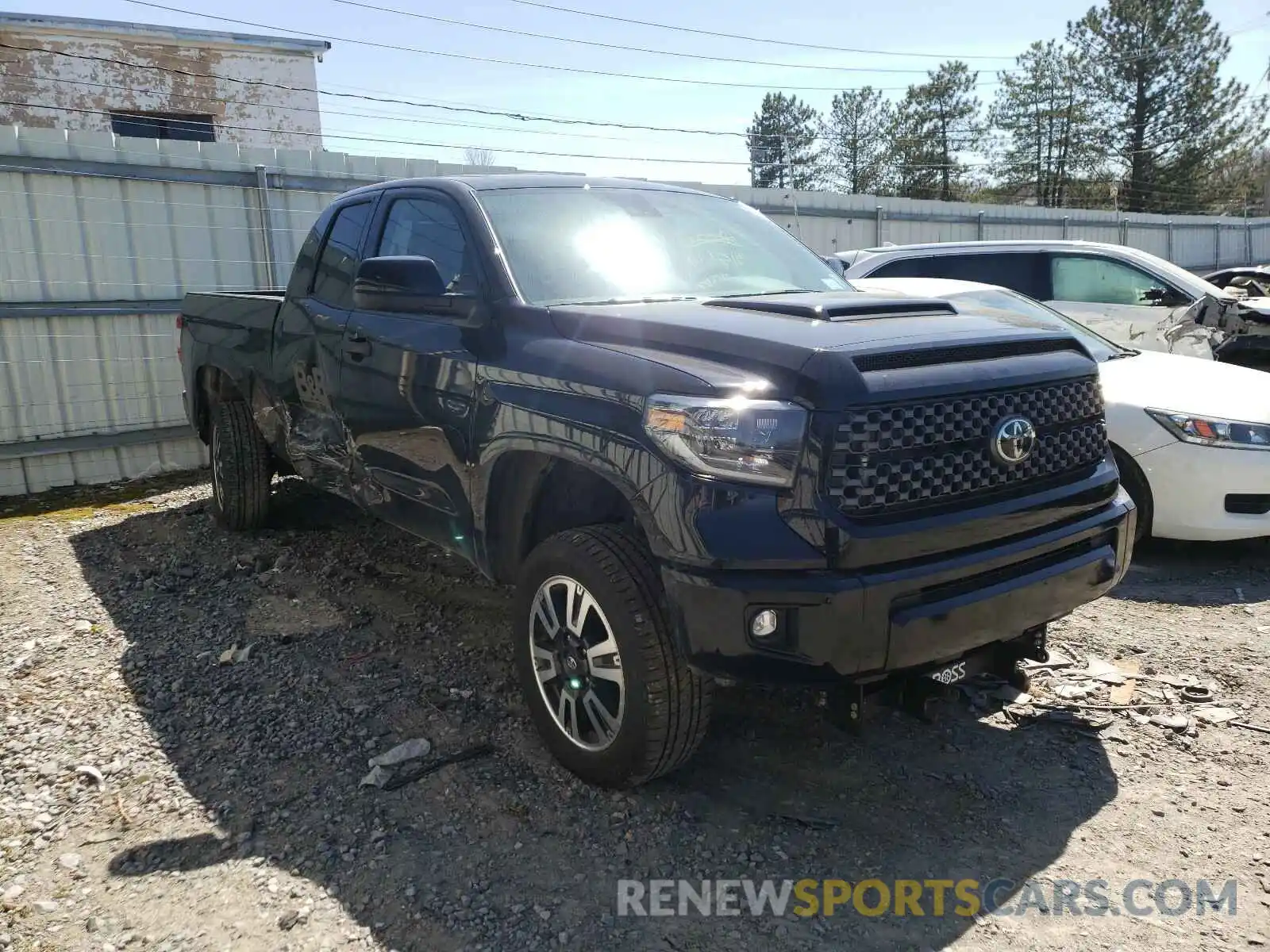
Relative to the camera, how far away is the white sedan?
16.5 ft

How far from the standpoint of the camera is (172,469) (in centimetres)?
796

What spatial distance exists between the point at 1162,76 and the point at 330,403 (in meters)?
44.5

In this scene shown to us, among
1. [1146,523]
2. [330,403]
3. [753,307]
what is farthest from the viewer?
[1146,523]

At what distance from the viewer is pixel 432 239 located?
404 centimetres

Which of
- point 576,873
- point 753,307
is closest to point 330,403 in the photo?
point 753,307

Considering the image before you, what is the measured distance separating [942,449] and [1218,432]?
10.5 ft

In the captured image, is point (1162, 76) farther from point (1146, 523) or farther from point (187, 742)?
point (187, 742)

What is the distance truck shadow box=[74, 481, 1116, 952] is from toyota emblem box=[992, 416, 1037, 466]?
97 centimetres

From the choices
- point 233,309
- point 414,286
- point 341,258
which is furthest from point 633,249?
point 233,309

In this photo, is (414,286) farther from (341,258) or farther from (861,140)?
(861,140)

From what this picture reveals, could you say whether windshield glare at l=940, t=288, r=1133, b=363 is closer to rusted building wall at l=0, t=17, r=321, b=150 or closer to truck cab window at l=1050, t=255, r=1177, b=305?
truck cab window at l=1050, t=255, r=1177, b=305

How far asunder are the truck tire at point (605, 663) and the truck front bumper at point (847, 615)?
0.18 meters

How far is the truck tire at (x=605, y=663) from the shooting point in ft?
9.21

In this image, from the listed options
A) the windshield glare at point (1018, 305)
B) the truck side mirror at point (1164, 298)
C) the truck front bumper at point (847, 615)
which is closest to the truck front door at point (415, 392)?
Answer: the truck front bumper at point (847, 615)
